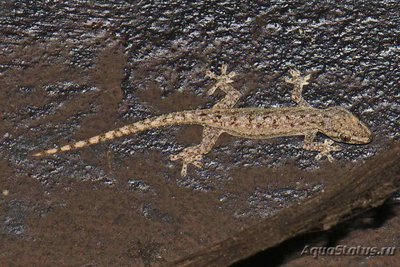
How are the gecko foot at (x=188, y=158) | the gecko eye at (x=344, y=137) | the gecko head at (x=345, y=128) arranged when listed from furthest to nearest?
the gecko eye at (x=344, y=137)
the gecko head at (x=345, y=128)
the gecko foot at (x=188, y=158)

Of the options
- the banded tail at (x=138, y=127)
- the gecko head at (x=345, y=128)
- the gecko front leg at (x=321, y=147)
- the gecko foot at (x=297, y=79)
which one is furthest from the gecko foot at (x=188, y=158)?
the gecko head at (x=345, y=128)

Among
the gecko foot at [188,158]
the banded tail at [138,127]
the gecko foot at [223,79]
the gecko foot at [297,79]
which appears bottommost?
the gecko foot at [188,158]

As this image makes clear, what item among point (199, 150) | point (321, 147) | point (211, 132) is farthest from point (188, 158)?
point (321, 147)

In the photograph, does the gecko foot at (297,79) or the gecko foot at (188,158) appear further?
the gecko foot at (297,79)

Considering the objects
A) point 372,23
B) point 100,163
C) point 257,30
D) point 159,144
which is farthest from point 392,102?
point 100,163

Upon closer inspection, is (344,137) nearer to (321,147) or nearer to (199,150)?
(321,147)

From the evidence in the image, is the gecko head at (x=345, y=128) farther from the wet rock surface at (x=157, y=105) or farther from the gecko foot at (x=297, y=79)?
the gecko foot at (x=297, y=79)
